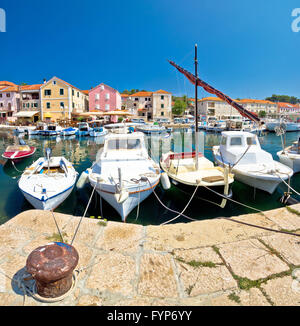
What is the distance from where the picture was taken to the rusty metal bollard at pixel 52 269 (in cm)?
250

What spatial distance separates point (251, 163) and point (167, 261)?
8.55 meters

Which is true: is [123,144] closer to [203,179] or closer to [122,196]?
[122,196]

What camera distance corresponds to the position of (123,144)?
10258 mm

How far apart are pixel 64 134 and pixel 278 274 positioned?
120 feet

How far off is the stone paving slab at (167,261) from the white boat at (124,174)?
2.42 metres

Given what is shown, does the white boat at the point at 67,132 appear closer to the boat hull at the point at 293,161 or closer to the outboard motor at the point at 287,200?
the boat hull at the point at 293,161

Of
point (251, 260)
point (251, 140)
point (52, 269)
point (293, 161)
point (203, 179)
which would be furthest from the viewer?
point (293, 161)

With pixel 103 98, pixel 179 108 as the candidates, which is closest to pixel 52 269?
pixel 103 98

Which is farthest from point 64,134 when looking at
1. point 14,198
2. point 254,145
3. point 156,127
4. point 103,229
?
point 103,229

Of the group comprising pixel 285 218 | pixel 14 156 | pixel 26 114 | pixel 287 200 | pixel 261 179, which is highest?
pixel 26 114

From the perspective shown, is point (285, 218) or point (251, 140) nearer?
point (285, 218)

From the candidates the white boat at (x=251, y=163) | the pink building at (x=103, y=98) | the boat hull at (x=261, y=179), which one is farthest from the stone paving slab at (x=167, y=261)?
the pink building at (x=103, y=98)
